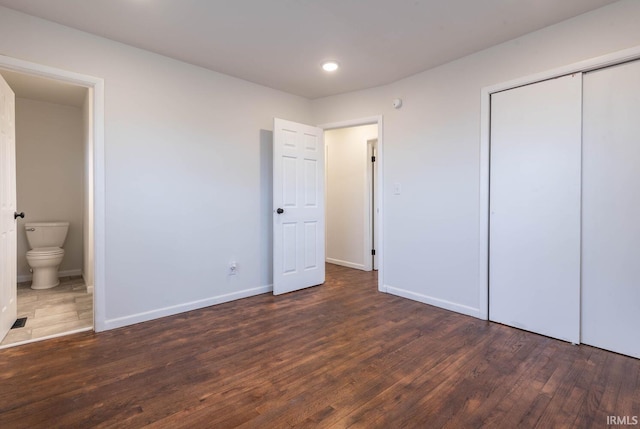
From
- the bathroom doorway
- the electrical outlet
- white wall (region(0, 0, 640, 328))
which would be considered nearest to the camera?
white wall (region(0, 0, 640, 328))

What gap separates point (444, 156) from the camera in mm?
3113

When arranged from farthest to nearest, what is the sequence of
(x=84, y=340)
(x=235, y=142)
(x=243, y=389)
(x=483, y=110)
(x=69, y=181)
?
(x=69, y=181)
(x=235, y=142)
(x=483, y=110)
(x=84, y=340)
(x=243, y=389)

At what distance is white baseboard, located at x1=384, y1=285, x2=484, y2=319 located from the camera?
9.57ft

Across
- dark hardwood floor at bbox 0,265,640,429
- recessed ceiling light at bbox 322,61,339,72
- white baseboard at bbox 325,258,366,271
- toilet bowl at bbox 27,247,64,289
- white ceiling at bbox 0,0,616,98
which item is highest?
recessed ceiling light at bbox 322,61,339,72

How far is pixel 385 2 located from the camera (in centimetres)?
210

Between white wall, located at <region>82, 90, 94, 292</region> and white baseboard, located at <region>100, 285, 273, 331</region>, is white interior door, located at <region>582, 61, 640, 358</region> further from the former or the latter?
white wall, located at <region>82, 90, 94, 292</region>

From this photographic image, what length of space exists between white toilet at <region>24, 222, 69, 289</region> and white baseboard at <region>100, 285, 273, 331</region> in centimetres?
191

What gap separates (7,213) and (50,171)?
2301 mm

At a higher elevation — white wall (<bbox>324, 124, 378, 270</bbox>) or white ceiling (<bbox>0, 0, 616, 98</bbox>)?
white ceiling (<bbox>0, 0, 616, 98</bbox>)

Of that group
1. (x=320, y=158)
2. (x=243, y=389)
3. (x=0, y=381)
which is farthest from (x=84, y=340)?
(x=320, y=158)

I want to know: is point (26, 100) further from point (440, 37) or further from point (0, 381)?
point (440, 37)

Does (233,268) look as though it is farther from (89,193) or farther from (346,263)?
(346,263)

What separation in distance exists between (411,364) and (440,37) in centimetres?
251

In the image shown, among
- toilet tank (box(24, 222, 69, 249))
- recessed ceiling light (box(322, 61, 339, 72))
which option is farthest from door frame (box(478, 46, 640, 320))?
toilet tank (box(24, 222, 69, 249))
